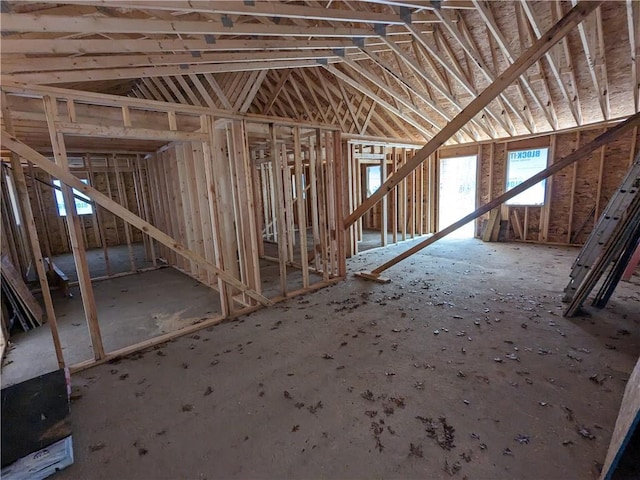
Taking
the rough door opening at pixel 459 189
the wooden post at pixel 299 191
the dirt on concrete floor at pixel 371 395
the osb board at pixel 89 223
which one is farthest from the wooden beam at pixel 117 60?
the rough door opening at pixel 459 189

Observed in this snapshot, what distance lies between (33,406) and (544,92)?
29.3ft

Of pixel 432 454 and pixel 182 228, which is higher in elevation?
pixel 182 228

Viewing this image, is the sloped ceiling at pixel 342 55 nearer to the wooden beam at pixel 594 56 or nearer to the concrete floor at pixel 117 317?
the wooden beam at pixel 594 56

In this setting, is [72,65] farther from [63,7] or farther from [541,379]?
A: [541,379]

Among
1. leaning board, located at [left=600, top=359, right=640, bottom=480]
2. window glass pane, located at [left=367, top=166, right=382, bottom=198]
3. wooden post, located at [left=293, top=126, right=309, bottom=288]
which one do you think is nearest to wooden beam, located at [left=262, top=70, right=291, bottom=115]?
wooden post, located at [left=293, top=126, right=309, bottom=288]

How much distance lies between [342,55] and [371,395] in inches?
206

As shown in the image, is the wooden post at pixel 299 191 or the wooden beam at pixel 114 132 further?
the wooden post at pixel 299 191

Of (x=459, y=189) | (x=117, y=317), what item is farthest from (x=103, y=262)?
(x=459, y=189)

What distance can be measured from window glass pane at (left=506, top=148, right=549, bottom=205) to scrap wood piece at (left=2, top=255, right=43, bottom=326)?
9936 millimetres

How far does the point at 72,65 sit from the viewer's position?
3.07 m

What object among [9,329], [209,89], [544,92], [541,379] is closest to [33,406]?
[9,329]

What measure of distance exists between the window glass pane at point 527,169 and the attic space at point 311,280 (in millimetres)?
102

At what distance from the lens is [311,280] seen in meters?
5.44

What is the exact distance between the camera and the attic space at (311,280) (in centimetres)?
195
